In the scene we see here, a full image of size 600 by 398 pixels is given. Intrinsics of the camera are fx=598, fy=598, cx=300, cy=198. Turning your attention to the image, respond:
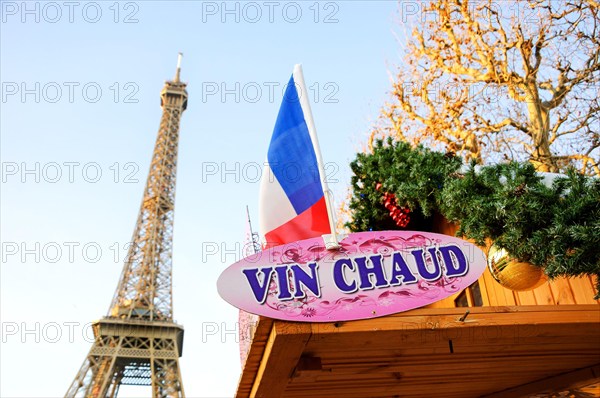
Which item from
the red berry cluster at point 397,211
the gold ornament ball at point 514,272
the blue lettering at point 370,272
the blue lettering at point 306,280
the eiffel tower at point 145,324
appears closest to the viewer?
the blue lettering at point 306,280

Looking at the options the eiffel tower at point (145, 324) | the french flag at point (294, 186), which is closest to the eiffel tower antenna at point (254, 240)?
the french flag at point (294, 186)

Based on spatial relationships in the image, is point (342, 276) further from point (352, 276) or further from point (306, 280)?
point (306, 280)

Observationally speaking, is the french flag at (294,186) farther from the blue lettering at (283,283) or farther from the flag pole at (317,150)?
the blue lettering at (283,283)

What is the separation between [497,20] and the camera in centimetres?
1148

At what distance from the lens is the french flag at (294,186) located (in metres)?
5.38

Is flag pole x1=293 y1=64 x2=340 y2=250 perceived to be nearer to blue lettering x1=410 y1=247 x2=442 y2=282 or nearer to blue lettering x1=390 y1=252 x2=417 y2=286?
blue lettering x1=390 y1=252 x2=417 y2=286

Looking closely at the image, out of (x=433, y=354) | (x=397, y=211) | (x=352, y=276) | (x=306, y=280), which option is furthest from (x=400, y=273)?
(x=397, y=211)

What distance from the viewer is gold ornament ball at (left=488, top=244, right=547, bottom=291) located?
5145mm

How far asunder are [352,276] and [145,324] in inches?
1897

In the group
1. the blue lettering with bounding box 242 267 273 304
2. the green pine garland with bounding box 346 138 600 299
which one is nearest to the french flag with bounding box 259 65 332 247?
the blue lettering with bounding box 242 267 273 304

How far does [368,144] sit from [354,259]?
9129 millimetres

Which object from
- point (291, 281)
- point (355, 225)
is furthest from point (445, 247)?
point (355, 225)

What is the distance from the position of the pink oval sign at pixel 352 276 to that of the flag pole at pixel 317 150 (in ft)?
0.29

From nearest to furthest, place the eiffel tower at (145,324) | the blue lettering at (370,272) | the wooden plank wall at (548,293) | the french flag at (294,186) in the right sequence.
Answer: the blue lettering at (370,272)
the french flag at (294,186)
the wooden plank wall at (548,293)
the eiffel tower at (145,324)
